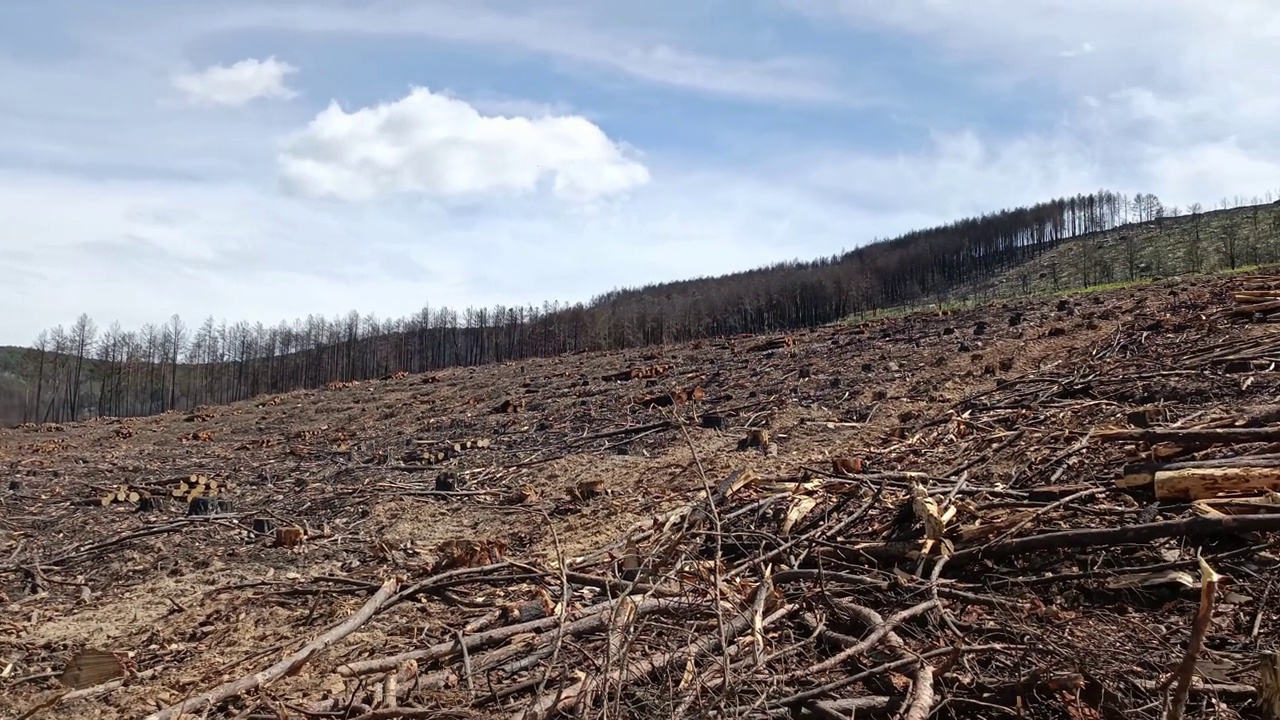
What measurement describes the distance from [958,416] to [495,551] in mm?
4417

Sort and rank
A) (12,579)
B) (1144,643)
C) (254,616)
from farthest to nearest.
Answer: (12,579)
(254,616)
(1144,643)

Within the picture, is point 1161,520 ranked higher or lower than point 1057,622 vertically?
higher

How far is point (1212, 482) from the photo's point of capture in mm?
4023

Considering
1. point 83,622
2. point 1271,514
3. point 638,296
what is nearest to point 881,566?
point 1271,514

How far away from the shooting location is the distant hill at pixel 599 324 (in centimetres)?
6462

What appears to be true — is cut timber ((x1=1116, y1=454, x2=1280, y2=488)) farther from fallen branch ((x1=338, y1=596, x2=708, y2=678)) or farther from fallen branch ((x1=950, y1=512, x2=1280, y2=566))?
fallen branch ((x1=338, y1=596, x2=708, y2=678))

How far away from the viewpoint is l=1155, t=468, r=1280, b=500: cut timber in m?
3.96

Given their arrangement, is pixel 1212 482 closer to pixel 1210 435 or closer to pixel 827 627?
pixel 1210 435

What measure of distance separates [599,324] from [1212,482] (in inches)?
2611

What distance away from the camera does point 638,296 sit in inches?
4360

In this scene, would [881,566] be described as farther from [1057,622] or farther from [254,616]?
[254,616]

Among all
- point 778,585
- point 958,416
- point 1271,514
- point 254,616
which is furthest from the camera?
point 958,416

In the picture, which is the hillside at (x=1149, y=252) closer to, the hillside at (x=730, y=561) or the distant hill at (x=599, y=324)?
the distant hill at (x=599, y=324)

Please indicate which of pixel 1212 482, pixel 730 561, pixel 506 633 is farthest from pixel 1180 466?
pixel 506 633
